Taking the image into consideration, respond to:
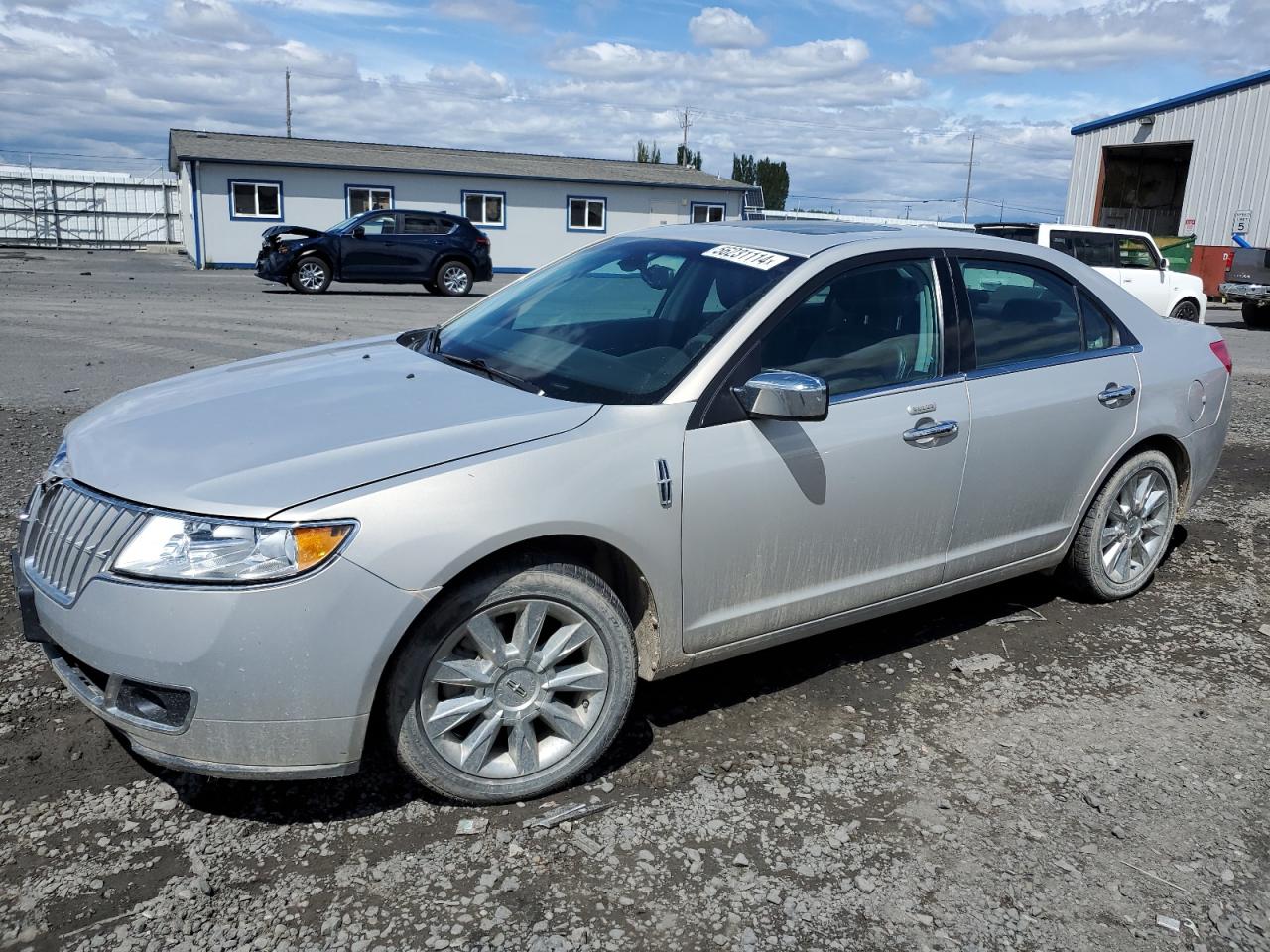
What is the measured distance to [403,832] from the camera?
2.99 meters

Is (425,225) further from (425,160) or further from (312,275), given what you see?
(425,160)

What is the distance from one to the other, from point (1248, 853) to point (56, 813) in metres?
3.43

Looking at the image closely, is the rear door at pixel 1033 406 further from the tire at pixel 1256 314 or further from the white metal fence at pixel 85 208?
the white metal fence at pixel 85 208

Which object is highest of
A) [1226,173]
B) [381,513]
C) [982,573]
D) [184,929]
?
[1226,173]

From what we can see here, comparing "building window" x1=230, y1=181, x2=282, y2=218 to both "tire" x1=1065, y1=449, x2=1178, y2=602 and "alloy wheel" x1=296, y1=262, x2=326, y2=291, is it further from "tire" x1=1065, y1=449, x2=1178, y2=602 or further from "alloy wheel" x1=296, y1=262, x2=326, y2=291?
"tire" x1=1065, y1=449, x2=1178, y2=602

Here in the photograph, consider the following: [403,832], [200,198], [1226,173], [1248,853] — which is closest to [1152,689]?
[1248,853]

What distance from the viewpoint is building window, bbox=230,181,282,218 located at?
31.9 meters

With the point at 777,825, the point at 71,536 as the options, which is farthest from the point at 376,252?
the point at 777,825

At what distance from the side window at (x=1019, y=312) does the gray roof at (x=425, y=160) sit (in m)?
30.8

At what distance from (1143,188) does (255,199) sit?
28.5 meters

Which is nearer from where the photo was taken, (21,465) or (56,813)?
(56,813)

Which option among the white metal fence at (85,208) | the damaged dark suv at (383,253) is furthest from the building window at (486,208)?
Answer: the white metal fence at (85,208)

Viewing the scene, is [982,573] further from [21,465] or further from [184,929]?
[21,465]

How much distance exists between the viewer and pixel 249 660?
8.68 ft
